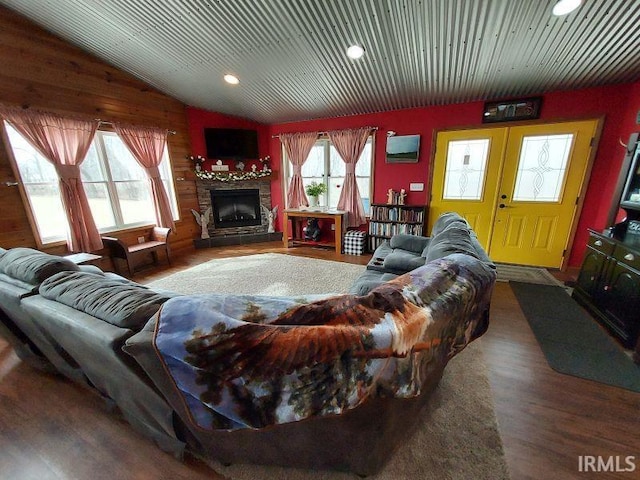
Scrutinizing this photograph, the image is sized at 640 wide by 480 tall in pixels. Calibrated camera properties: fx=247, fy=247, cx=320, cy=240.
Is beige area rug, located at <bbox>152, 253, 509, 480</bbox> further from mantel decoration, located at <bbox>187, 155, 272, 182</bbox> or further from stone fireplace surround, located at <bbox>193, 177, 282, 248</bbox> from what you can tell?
mantel decoration, located at <bbox>187, 155, 272, 182</bbox>

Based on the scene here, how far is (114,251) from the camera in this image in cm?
345

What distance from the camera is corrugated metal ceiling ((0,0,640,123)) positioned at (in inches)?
82.8

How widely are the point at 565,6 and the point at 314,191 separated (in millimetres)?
3429

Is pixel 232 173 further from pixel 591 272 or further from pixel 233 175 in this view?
pixel 591 272

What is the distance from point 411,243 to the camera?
2896 millimetres

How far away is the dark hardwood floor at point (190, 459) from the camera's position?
116cm

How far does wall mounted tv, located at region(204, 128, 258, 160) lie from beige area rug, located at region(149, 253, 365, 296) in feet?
6.60

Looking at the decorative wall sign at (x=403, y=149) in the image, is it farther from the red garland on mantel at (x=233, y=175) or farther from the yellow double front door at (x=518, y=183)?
the red garland on mantel at (x=233, y=175)

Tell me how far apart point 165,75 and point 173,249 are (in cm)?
270

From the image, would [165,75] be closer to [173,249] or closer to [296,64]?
[296,64]

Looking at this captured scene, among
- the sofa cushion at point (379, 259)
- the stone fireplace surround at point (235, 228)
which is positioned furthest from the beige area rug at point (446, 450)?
the stone fireplace surround at point (235, 228)

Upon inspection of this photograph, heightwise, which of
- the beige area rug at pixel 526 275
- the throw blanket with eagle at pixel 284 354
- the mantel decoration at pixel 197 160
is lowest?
the beige area rug at pixel 526 275

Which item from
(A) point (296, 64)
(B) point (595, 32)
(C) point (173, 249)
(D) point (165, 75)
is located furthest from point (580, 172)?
(C) point (173, 249)

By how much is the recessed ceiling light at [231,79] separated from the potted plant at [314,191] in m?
1.95
